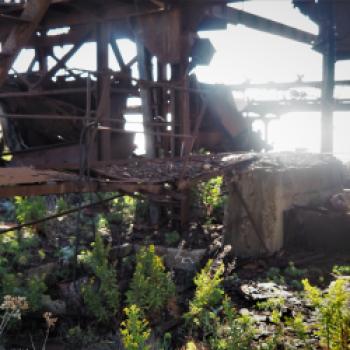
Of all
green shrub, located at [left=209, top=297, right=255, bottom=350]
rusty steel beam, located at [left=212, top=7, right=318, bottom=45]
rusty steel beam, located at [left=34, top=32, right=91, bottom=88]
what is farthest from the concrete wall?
rusty steel beam, located at [left=34, top=32, right=91, bottom=88]

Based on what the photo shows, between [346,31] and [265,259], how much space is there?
6.57 metres

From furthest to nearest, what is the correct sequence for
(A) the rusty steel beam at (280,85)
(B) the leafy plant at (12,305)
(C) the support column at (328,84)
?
(A) the rusty steel beam at (280,85)
(C) the support column at (328,84)
(B) the leafy plant at (12,305)

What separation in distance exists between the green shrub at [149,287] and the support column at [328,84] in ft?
20.7

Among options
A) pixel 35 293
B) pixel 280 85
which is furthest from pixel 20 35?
pixel 280 85

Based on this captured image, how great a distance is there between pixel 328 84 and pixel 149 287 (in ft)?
24.6

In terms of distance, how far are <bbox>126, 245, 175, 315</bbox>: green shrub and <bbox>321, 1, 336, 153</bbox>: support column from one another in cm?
632

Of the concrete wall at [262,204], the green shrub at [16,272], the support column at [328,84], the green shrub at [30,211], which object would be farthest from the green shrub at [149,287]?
the support column at [328,84]

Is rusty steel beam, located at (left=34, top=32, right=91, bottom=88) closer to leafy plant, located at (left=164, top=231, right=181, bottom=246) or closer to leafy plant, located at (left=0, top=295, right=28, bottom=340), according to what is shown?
leafy plant, located at (left=164, top=231, right=181, bottom=246)

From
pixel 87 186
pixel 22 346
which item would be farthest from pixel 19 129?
pixel 87 186

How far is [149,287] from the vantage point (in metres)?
6.07

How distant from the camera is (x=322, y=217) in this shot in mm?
7715

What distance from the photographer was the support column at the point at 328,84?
431 inches

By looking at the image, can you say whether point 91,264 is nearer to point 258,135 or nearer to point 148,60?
point 148,60

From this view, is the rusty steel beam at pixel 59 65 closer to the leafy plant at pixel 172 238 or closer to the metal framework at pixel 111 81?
the metal framework at pixel 111 81
